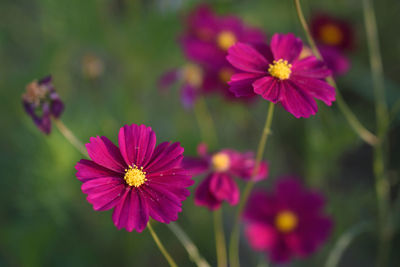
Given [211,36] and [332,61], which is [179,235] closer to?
[332,61]

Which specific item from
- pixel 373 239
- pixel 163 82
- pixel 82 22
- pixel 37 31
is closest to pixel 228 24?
pixel 163 82

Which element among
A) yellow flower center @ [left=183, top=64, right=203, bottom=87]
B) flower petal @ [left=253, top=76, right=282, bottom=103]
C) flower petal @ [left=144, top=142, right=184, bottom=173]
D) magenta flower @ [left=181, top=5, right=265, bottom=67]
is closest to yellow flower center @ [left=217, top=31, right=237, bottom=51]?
magenta flower @ [left=181, top=5, right=265, bottom=67]

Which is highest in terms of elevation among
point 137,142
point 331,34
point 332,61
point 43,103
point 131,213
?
point 331,34

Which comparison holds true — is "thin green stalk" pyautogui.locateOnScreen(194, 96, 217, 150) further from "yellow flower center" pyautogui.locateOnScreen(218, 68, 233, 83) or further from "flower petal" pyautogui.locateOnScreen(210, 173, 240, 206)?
"flower petal" pyautogui.locateOnScreen(210, 173, 240, 206)

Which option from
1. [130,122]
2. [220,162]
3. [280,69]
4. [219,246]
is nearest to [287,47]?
[280,69]

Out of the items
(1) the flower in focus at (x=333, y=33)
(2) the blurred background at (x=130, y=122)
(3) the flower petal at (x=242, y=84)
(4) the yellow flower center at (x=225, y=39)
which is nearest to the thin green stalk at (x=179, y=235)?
(3) the flower petal at (x=242, y=84)
